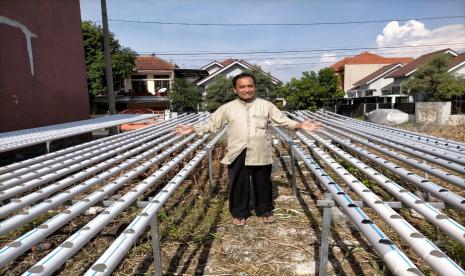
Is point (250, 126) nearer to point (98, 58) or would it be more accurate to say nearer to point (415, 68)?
point (98, 58)

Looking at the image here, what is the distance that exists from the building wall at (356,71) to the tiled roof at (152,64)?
1030 inches

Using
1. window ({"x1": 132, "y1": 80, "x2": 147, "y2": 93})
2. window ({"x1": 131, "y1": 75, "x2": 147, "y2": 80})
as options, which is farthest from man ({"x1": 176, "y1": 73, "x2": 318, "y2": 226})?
window ({"x1": 132, "y1": 80, "x2": 147, "y2": 93})

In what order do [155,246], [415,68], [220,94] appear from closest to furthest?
1. [155,246]
2. [220,94]
3. [415,68]

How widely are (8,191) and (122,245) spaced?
1.27m

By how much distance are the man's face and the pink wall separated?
19.7 feet

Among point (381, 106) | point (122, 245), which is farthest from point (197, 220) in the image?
point (381, 106)

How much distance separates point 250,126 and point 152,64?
32.4 m

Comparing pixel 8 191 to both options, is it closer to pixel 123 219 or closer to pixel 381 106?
pixel 123 219

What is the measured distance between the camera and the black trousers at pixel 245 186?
3.09m

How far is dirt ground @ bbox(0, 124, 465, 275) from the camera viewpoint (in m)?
2.38

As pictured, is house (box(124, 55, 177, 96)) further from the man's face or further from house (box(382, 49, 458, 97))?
the man's face

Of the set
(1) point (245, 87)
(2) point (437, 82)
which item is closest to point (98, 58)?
(2) point (437, 82)

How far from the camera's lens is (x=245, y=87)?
295 centimetres

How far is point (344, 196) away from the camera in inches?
76.2
